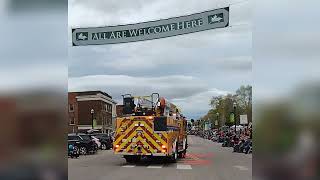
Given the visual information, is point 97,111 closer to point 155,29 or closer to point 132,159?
point 132,159

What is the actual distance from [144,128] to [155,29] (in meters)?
12.7

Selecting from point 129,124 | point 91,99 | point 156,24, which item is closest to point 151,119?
point 129,124

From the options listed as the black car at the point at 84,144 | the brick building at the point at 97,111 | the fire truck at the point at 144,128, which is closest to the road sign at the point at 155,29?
the fire truck at the point at 144,128

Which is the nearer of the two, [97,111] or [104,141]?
[104,141]

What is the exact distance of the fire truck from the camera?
19359 mm

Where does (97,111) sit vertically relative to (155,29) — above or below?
below

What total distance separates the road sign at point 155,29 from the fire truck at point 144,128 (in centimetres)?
1235

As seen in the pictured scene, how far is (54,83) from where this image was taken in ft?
9.01

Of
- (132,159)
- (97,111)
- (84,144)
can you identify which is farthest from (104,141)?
(97,111)

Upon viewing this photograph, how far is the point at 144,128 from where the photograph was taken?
63.8 feet

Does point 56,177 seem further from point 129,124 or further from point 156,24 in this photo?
point 129,124

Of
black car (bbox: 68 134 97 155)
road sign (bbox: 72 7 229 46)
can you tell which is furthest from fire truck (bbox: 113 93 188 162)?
road sign (bbox: 72 7 229 46)

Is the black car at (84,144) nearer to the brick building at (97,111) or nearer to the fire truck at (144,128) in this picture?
the fire truck at (144,128)

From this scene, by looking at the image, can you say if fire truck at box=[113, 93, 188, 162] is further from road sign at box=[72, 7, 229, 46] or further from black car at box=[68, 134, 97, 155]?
road sign at box=[72, 7, 229, 46]
